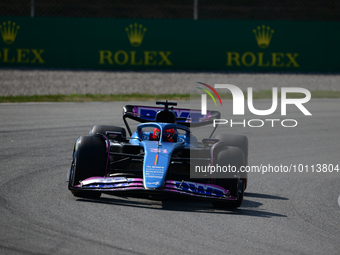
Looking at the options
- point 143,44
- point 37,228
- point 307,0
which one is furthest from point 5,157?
point 307,0

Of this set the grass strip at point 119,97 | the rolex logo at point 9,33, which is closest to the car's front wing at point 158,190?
the grass strip at point 119,97

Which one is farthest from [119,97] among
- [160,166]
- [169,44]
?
[160,166]

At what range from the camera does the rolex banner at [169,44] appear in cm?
1859

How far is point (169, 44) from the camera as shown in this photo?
19.2 m

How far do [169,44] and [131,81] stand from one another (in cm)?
218

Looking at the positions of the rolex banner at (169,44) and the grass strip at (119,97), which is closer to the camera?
the grass strip at (119,97)

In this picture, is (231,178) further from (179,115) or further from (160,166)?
(179,115)

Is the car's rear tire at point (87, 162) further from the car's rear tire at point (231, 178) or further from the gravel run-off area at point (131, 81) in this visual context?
the gravel run-off area at point (131, 81)

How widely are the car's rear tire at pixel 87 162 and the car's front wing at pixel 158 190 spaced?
10 cm

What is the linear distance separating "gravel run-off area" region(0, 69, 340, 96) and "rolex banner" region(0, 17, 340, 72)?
14.5 inches

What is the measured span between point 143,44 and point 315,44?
6.17m

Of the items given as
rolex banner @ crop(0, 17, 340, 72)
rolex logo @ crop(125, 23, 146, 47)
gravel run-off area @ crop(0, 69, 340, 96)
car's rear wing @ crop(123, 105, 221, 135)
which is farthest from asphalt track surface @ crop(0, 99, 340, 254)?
rolex logo @ crop(125, 23, 146, 47)

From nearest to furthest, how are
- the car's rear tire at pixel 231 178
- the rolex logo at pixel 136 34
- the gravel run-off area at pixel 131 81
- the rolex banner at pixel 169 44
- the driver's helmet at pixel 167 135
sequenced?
the car's rear tire at pixel 231 178
the driver's helmet at pixel 167 135
the gravel run-off area at pixel 131 81
the rolex banner at pixel 169 44
the rolex logo at pixel 136 34

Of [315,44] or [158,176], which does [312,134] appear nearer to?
[158,176]
